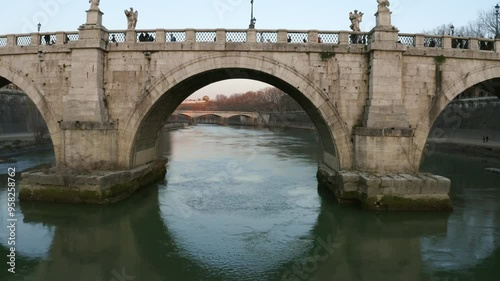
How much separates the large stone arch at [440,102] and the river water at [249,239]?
230 cm

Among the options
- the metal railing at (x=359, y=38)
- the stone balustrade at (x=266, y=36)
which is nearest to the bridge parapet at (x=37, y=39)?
the stone balustrade at (x=266, y=36)

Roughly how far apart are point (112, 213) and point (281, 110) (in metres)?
64.1

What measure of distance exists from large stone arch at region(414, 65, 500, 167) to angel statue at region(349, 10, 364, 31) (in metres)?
3.49

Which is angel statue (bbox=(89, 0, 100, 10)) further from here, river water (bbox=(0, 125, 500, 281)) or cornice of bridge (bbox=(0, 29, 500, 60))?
river water (bbox=(0, 125, 500, 281))

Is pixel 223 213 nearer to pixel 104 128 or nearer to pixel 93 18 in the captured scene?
pixel 104 128

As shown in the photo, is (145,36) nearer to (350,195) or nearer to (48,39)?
(48,39)

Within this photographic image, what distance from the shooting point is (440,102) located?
473 inches

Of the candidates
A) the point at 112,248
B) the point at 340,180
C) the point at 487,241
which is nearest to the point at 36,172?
the point at 112,248

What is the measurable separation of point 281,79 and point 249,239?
5.64 metres

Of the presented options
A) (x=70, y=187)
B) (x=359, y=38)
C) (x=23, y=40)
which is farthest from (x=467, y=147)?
(x=23, y=40)

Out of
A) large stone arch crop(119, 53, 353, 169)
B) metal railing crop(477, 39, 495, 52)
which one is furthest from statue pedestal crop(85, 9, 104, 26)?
metal railing crop(477, 39, 495, 52)

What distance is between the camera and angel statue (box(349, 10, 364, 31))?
12641 mm

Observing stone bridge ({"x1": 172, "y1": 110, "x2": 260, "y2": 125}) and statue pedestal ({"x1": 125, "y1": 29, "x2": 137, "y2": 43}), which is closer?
statue pedestal ({"x1": 125, "y1": 29, "x2": 137, "y2": 43})

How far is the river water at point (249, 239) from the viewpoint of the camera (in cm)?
711
